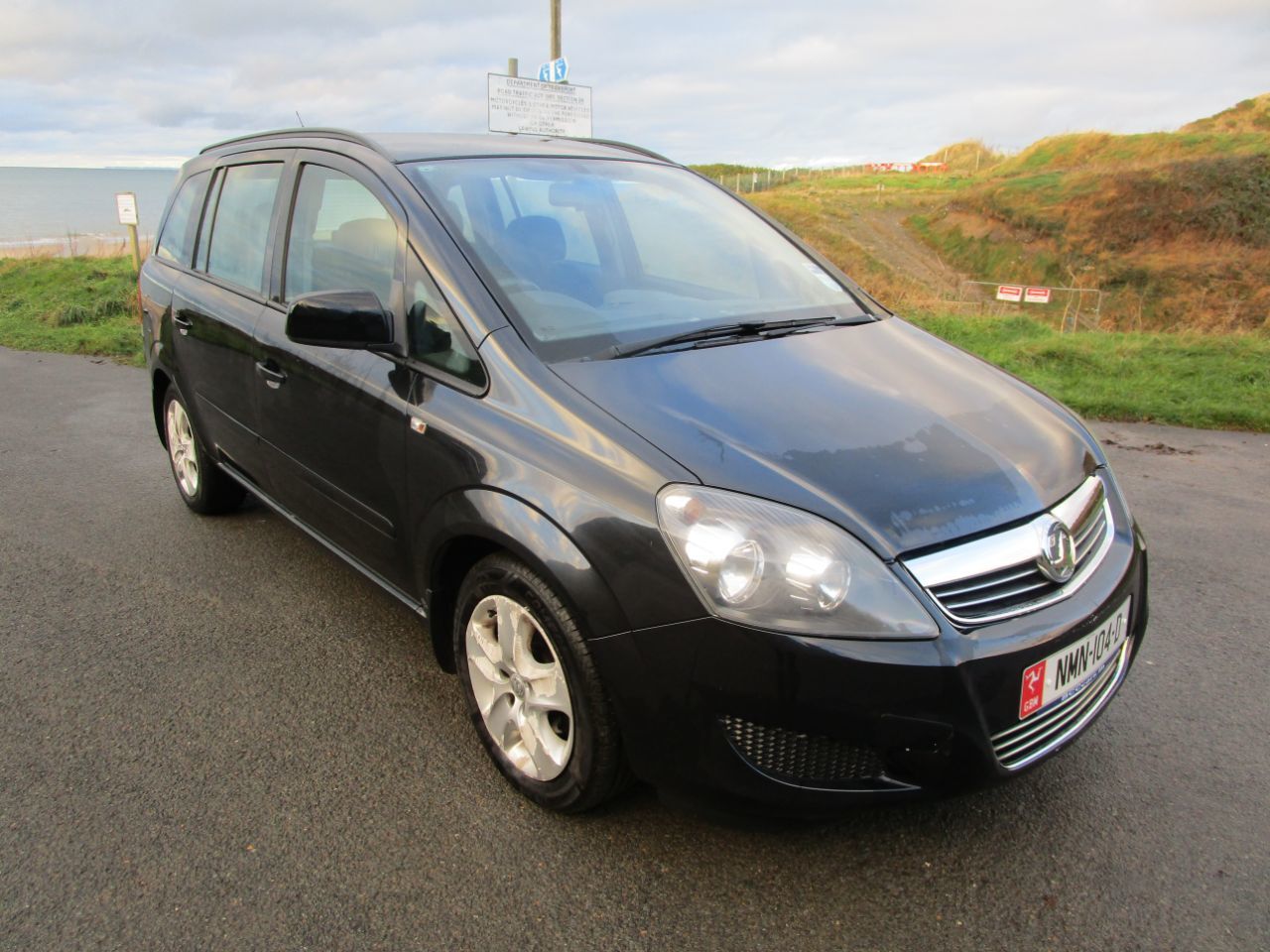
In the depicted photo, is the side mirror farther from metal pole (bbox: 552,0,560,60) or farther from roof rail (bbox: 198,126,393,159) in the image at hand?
metal pole (bbox: 552,0,560,60)

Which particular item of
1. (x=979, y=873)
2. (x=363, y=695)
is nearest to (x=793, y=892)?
(x=979, y=873)

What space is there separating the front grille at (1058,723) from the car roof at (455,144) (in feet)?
7.91

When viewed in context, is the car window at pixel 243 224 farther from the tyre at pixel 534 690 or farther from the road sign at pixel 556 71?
the road sign at pixel 556 71

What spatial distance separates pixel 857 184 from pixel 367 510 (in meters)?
85.8

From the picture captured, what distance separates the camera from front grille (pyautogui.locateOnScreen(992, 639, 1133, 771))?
200cm

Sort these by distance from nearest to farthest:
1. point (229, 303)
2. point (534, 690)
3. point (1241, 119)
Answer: point (534, 690) < point (229, 303) < point (1241, 119)

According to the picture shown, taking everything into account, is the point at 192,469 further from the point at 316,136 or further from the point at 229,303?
the point at 316,136

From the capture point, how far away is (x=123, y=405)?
7207mm

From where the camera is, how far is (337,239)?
10.1 ft

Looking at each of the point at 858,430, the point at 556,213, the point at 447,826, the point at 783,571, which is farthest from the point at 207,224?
the point at 783,571

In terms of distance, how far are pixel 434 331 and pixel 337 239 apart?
0.78m

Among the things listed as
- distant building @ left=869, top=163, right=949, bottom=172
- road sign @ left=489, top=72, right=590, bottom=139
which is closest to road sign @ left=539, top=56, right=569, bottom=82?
road sign @ left=489, top=72, right=590, bottom=139

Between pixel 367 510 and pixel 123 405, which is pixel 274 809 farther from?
pixel 123 405

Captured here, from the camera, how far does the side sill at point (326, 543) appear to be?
2.82 meters
